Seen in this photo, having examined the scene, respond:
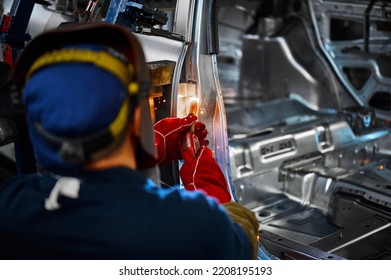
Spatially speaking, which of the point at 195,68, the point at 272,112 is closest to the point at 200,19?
the point at 195,68

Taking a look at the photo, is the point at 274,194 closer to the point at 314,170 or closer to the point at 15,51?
the point at 314,170

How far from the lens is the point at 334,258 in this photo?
3.25 metres

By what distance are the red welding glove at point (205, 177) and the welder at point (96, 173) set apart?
52 cm

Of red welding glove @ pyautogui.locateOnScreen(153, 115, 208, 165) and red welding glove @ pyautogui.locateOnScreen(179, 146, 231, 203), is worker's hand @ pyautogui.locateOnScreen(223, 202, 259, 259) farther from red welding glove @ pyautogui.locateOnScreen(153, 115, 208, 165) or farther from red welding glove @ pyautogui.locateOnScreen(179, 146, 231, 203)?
red welding glove @ pyautogui.locateOnScreen(153, 115, 208, 165)

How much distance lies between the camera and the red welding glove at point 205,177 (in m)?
2.57

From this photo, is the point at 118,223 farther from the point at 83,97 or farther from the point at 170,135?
the point at 170,135

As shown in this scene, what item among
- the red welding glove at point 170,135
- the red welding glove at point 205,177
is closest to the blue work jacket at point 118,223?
the red welding glove at point 205,177

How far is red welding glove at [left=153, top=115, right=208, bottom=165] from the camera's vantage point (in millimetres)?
2947

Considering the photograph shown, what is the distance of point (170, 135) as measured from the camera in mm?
2961

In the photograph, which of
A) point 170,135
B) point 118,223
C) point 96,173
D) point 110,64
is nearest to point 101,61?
point 110,64

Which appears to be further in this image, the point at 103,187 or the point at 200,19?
the point at 200,19

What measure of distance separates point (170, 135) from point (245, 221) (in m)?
0.85

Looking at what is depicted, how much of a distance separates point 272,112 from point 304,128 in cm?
98

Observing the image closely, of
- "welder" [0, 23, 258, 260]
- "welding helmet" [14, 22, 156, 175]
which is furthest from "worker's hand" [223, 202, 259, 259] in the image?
"welding helmet" [14, 22, 156, 175]
